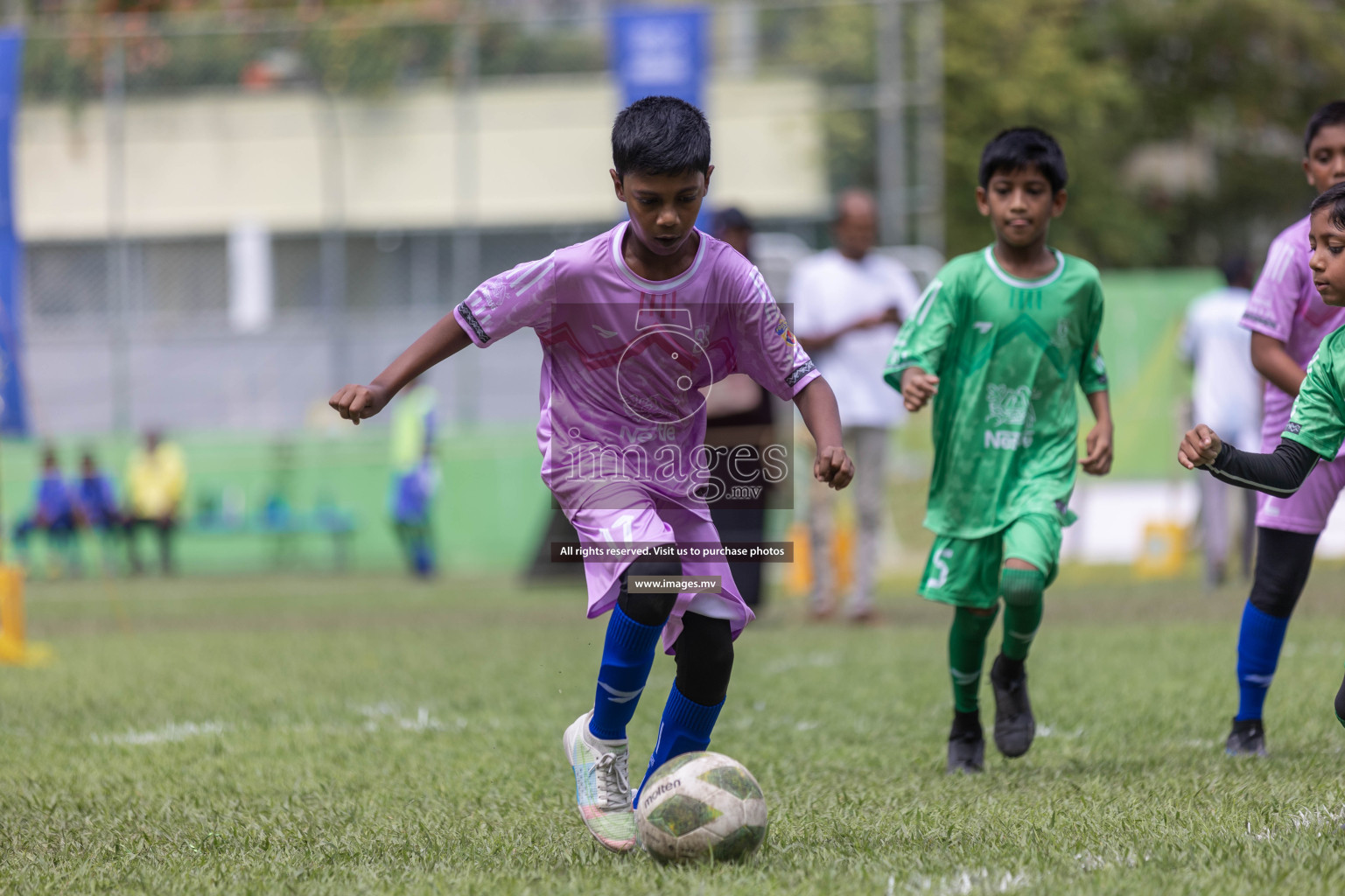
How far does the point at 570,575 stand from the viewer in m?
14.3

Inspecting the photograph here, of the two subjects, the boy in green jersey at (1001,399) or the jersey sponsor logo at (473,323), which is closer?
the jersey sponsor logo at (473,323)

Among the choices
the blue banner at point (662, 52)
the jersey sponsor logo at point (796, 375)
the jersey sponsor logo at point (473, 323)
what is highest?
the blue banner at point (662, 52)

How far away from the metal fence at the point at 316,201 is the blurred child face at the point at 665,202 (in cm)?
1427

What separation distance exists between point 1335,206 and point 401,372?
228cm

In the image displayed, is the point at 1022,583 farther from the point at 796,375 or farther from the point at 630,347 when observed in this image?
the point at 630,347

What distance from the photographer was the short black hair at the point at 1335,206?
3.99 m

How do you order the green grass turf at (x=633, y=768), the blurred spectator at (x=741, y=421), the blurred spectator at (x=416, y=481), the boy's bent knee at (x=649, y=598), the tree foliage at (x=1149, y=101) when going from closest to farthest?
the green grass turf at (x=633, y=768) < the boy's bent knee at (x=649, y=598) < the blurred spectator at (x=741, y=421) < the blurred spectator at (x=416, y=481) < the tree foliage at (x=1149, y=101)

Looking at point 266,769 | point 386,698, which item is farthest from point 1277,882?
point 386,698

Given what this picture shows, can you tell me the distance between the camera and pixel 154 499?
1773cm

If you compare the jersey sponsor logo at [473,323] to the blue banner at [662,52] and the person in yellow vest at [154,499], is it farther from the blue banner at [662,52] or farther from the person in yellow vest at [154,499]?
the person in yellow vest at [154,499]

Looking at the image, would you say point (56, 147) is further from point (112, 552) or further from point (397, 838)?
point (397, 838)

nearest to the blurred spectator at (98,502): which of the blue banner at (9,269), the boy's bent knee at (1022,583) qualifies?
the blue banner at (9,269)

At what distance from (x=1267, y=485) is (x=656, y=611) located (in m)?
1.49

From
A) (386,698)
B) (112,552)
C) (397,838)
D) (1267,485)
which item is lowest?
(112,552)
